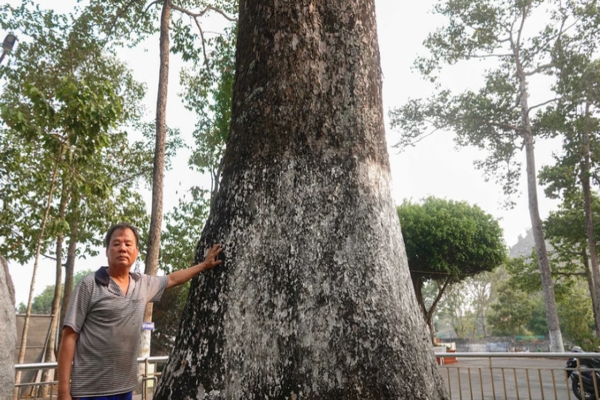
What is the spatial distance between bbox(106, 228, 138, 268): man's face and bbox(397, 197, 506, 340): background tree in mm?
25484

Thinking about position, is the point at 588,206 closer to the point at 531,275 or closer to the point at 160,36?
the point at 531,275

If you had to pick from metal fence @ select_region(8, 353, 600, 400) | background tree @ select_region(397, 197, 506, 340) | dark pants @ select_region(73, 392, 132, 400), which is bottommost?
metal fence @ select_region(8, 353, 600, 400)

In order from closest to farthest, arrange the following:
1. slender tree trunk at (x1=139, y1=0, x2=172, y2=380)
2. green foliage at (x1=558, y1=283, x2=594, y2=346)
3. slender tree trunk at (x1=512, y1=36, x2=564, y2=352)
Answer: slender tree trunk at (x1=139, y1=0, x2=172, y2=380), slender tree trunk at (x1=512, y1=36, x2=564, y2=352), green foliage at (x1=558, y1=283, x2=594, y2=346)

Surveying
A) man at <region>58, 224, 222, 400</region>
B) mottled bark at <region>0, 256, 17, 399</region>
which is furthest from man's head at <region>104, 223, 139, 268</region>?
mottled bark at <region>0, 256, 17, 399</region>

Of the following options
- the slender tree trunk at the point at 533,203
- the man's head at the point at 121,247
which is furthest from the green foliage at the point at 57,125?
the slender tree trunk at the point at 533,203

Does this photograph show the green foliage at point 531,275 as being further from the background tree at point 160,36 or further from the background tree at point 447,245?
the background tree at point 160,36

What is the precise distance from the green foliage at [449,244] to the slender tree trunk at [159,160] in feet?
59.3

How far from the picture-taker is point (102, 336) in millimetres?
2375

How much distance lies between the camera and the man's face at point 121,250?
2.52 meters

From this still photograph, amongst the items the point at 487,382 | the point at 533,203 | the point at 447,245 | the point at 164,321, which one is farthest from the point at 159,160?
the point at 447,245

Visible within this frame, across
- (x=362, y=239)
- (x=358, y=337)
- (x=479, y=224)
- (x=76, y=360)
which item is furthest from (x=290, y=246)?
(x=479, y=224)

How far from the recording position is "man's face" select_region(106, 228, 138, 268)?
252 cm

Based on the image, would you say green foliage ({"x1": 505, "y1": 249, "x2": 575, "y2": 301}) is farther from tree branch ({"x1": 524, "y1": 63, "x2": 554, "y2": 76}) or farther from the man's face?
the man's face

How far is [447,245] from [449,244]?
0.62ft
